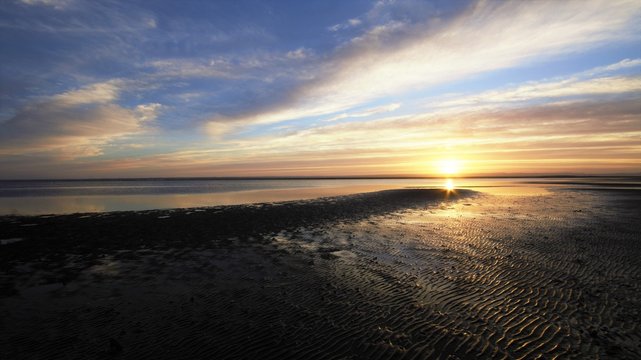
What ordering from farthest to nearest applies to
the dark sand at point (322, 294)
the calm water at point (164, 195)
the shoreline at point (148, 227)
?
the calm water at point (164, 195) → the shoreline at point (148, 227) → the dark sand at point (322, 294)

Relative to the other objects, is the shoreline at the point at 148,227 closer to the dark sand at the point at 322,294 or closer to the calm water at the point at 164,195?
the dark sand at the point at 322,294

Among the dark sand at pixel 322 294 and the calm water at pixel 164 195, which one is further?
the calm water at pixel 164 195

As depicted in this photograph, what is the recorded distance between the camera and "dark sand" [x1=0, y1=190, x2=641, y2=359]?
6.80 m

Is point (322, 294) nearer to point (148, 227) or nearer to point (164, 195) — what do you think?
point (148, 227)

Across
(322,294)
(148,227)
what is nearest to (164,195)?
(148,227)

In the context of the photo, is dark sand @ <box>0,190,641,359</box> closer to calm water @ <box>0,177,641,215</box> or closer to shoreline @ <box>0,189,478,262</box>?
shoreline @ <box>0,189,478,262</box>

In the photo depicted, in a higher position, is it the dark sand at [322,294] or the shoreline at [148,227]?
the shoreline at [148,227]

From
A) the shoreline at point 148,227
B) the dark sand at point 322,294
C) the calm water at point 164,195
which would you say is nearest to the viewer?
the dark sand at point 322,294

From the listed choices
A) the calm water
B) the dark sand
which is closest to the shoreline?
the dark sand

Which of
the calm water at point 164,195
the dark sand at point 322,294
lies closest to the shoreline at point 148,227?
the dark sand at point 322,294

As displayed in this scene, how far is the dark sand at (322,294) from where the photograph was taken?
22.3ft

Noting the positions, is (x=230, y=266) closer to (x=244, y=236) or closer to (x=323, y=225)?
(x=244, y=236)

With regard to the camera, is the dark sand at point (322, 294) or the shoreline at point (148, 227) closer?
the dark sand at point (322, 294)

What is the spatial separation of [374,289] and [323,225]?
12848mm
